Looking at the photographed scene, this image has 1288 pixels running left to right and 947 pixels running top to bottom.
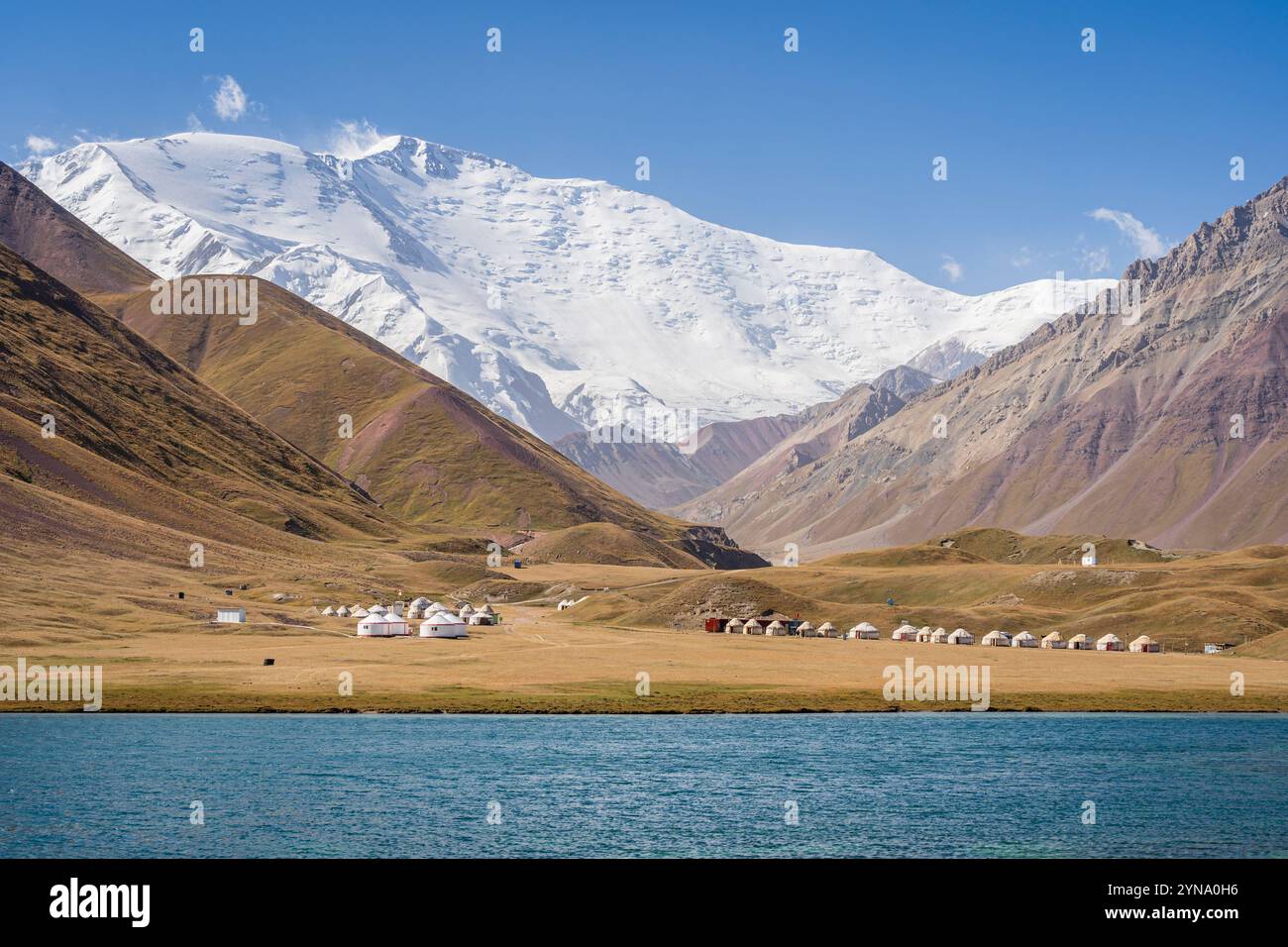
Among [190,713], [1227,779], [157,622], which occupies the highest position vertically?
[157,622]

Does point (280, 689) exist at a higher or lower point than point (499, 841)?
higher

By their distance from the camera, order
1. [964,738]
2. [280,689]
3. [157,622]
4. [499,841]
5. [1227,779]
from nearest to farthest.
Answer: [499,841] → [1227,779] → [964,738] → [280,689] → [157,622]
